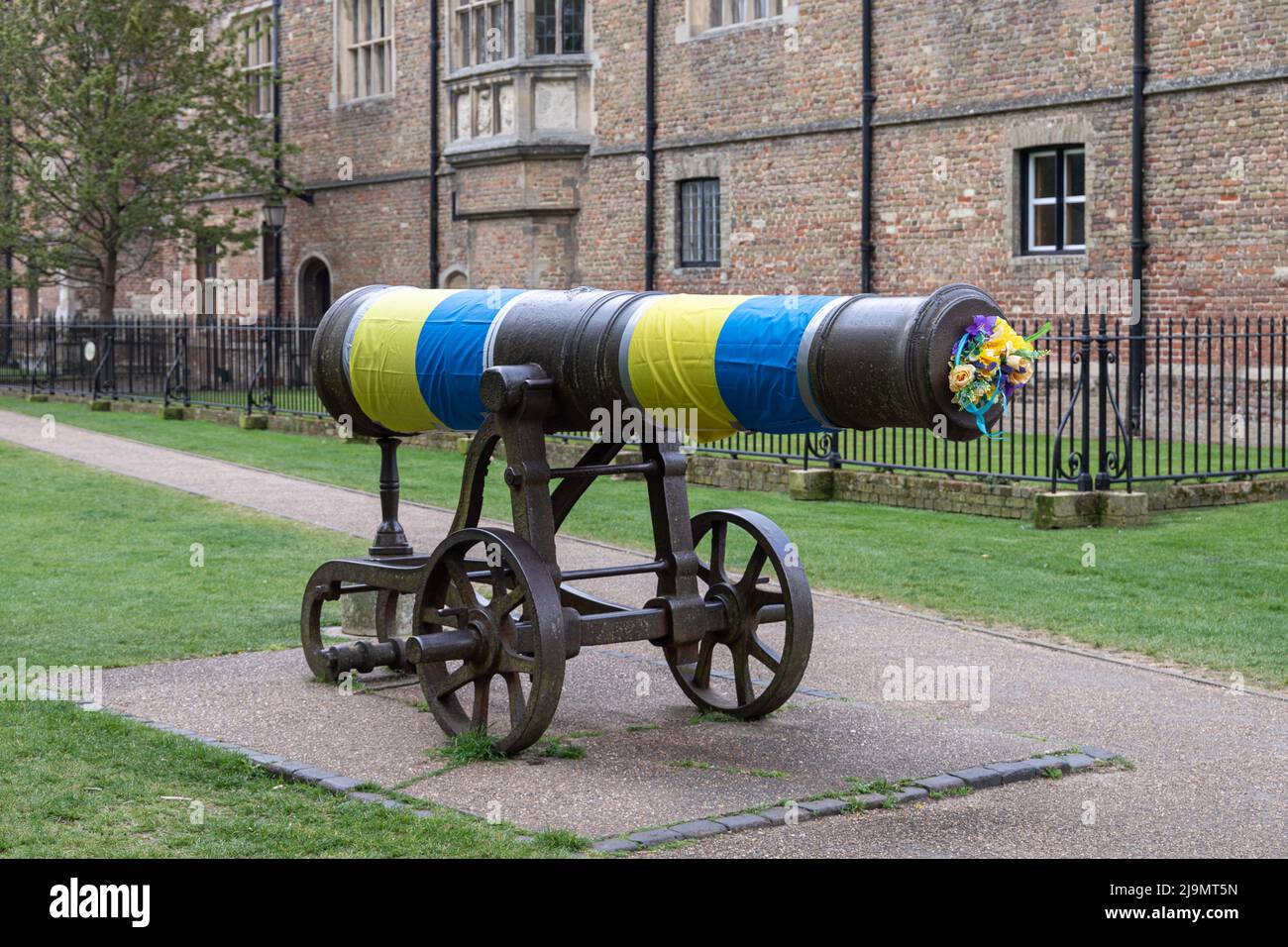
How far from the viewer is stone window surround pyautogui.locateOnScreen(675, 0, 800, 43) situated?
2258 centimetres

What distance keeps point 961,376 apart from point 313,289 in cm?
2971

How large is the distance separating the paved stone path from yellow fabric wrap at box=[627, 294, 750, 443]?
4.48 ft

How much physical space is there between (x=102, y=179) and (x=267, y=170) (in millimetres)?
3203

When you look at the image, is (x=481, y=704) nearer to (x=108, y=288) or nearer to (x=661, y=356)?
(x=661, y=356)

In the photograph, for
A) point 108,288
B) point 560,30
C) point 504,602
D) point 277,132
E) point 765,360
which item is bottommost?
point 504,602

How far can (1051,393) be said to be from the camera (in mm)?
19953

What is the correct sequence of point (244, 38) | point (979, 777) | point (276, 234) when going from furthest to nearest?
point (244, 38) → point (276, 234) → point (979, 777)

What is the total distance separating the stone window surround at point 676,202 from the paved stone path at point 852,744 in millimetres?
15277

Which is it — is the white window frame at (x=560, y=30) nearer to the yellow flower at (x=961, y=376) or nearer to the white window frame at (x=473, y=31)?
the white window frame at (x=473, y=31)

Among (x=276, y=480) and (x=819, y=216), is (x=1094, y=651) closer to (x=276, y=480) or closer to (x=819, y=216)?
(x=276, y=480)

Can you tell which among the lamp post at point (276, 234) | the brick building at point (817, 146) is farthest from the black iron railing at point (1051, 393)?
the lamp post at point (276, 234)

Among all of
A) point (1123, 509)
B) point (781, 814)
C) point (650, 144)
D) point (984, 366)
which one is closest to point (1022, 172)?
point (650, 144)

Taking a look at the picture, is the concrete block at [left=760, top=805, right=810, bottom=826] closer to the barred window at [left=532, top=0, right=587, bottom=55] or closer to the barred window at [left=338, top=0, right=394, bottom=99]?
the barred window at [left=532, top=0, right=587, bottom=55]

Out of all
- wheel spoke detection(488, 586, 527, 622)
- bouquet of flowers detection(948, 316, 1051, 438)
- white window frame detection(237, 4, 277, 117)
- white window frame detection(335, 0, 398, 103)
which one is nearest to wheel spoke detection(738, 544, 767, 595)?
wheel spoke detection(488, 586, 527, 622)
